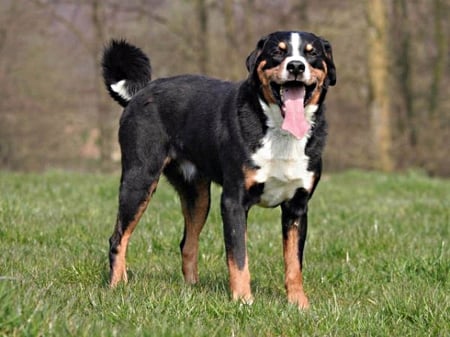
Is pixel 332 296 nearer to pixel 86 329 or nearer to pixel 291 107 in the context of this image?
pixel 291 107

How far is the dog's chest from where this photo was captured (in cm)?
488

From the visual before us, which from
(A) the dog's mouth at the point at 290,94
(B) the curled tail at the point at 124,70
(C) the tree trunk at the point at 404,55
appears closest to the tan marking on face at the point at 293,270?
(A) the dog's mouth at the point at 290,94

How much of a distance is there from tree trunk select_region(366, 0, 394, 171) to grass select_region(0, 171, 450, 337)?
403 inches

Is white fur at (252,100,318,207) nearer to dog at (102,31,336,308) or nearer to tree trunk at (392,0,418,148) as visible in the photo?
dog at (102,31,336,308)

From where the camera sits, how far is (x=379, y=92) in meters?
20.3

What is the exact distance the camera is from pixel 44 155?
22781mm

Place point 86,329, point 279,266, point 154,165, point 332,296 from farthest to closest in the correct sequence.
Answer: point 279,266 → point 154,165 → point 332,296 → point 86,329

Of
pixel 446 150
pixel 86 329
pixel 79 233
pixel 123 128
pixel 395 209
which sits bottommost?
pixel 446 150

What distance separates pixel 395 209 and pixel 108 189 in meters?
3.83

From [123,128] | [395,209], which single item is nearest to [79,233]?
[123,128]

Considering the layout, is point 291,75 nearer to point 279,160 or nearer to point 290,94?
point 290,94

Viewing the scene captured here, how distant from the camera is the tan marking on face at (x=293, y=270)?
197 inches

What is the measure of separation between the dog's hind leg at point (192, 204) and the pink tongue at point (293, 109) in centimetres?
115

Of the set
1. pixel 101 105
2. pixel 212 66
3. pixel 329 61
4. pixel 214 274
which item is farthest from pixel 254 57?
pixel 101 105
